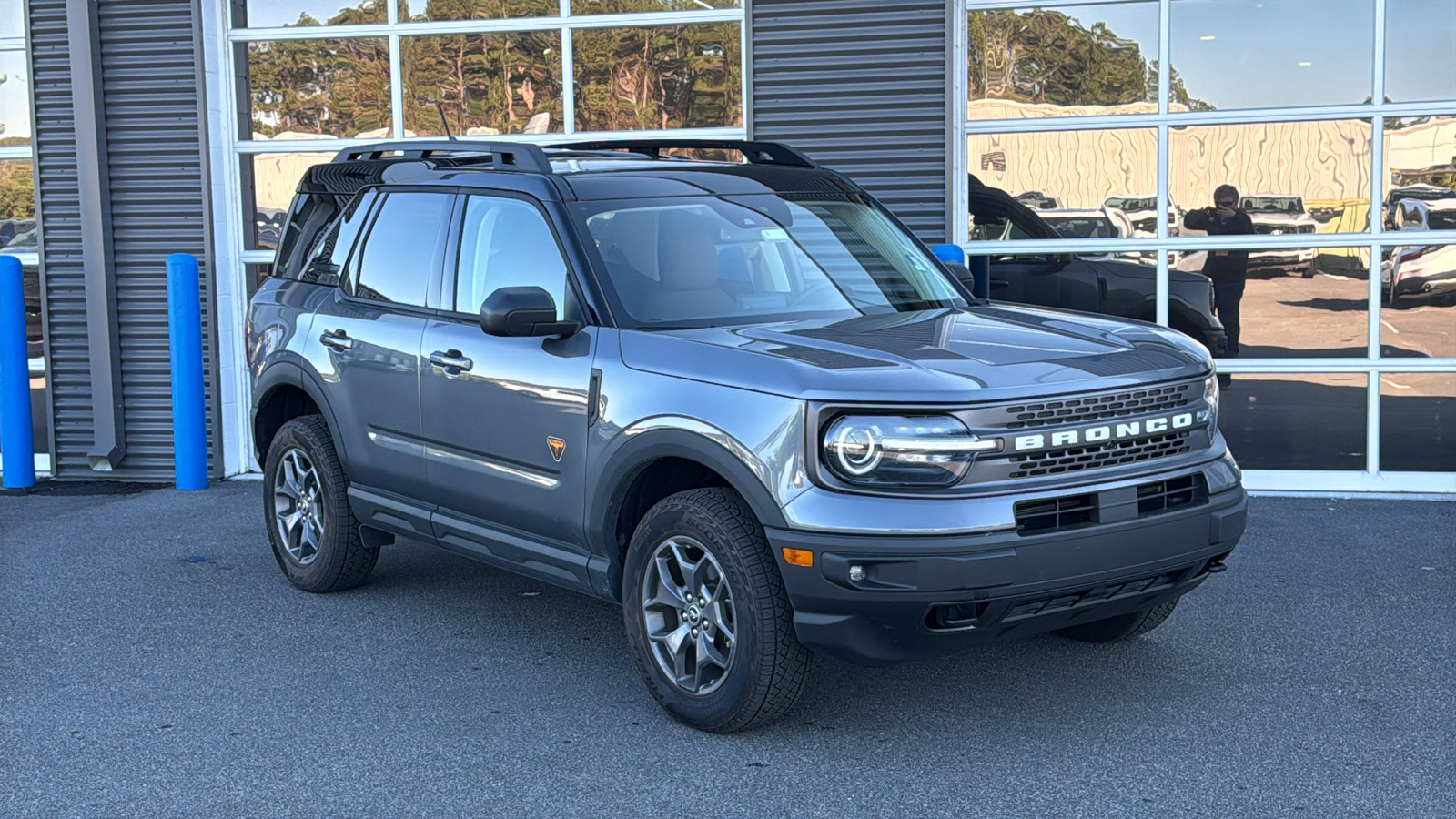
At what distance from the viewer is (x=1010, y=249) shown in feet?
29.8

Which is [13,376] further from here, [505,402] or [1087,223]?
[1087,223]

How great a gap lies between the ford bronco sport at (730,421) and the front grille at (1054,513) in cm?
1

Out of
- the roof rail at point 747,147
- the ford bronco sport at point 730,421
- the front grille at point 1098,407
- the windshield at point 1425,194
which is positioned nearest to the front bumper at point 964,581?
the ford bronco sport at point 730,421

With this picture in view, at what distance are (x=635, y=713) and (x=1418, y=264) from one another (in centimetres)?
592

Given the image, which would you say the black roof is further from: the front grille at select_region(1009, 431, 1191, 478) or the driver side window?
the front grille at select_region(1009, 431, 1191, 478)

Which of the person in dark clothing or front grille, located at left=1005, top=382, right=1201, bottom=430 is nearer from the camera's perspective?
front grille, located at left=1005, top=382, right=1201, bottom=430

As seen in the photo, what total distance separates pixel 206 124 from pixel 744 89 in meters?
3.50

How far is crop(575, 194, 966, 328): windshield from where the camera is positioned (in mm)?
5180

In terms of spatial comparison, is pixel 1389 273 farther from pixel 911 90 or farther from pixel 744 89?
pixel 744 89

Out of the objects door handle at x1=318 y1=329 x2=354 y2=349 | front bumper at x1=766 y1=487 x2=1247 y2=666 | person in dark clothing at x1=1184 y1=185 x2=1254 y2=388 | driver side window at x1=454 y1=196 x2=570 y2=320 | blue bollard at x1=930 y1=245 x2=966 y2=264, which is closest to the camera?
front bumper at x1=766 y1=487 x2=1247 y2=666

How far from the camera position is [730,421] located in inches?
175

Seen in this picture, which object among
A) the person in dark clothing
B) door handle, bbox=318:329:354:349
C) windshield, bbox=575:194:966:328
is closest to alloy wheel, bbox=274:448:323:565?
door handle, bbox=318:329:354:349

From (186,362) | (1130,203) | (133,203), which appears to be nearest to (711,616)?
(1130,203)

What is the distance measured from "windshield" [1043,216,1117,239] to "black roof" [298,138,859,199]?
9.15ft
